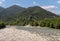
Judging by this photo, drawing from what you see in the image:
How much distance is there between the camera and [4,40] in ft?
87.2

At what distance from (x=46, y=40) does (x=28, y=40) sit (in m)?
2.69

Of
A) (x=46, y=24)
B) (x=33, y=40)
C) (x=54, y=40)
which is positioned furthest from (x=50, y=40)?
(x=46, y=24)

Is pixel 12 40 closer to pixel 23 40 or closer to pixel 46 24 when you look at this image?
pixel 23 40

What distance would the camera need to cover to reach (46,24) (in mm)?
64812

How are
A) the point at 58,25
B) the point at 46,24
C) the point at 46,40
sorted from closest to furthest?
1. the point at 46,40
2. the point at 58,25
3. the point at 46,24

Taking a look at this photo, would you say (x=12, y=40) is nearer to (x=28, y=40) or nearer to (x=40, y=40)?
(x=28, y=40)

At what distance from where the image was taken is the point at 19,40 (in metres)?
26.6

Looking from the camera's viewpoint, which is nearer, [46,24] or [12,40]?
[12,40]

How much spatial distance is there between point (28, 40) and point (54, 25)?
30.6 m

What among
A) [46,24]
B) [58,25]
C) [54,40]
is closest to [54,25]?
[58,25]

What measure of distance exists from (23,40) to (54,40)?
464 cm

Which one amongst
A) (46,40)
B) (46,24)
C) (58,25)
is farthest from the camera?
(46,24)

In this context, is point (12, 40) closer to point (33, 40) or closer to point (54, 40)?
point (33, 40)

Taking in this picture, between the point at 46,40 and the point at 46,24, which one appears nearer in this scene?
the point at 46,40
